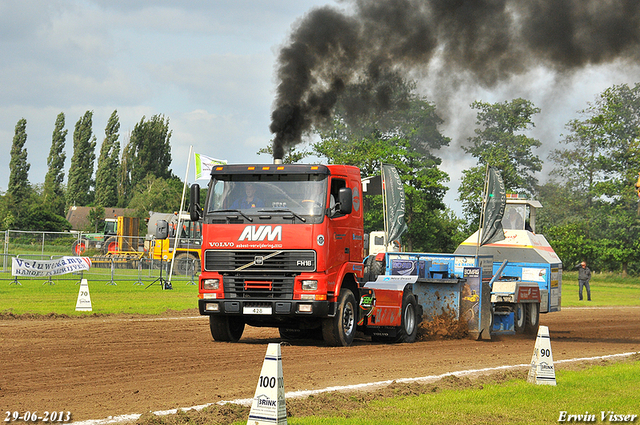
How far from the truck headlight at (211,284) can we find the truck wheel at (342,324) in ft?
6.70

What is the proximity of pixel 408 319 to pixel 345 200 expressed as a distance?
12.0 ft

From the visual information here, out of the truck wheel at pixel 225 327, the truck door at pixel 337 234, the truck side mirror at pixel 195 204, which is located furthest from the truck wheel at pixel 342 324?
the truck side mirror at pixel 195 204

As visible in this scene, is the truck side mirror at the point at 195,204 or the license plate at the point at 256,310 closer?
the license plate at the point at 256,310

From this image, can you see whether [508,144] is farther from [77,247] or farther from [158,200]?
[77,247]

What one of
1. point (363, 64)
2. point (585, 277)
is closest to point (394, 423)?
point (363, 64)

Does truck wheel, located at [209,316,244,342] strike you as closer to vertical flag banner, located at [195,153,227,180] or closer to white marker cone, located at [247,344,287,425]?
white marker cone, located at [247,344,287,425]

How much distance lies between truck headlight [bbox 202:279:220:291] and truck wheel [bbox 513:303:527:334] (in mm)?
8368

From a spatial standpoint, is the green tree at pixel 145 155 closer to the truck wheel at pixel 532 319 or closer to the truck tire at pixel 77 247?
the truck tire at pixel 77 247

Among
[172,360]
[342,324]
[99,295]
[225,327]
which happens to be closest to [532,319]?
[342,324]

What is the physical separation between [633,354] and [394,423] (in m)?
8.72

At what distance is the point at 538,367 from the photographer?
9359 millimetres

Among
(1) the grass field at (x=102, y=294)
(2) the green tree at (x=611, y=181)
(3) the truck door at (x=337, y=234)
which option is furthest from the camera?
(2) the green tree at (x=611, y=181)

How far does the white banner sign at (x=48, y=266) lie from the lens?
1072 inches

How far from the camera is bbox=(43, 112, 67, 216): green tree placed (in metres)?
95.6
